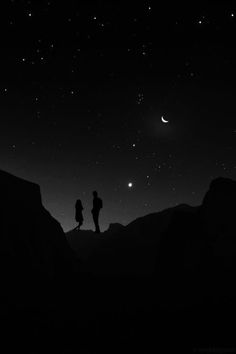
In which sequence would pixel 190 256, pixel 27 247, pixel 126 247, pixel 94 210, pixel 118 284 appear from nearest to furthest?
pixel 94 210 → pixel 27 247 → pixel 118 284 → pixel 190 256 → pixel 126 247

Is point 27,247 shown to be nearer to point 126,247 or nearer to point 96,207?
point 96,207

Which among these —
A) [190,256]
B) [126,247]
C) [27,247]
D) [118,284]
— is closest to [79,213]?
[27,247]

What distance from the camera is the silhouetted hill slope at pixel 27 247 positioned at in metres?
19.1

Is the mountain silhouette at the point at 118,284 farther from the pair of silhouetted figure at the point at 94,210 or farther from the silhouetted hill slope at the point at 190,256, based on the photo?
the pair of silhouetted figure at the point at 94,210

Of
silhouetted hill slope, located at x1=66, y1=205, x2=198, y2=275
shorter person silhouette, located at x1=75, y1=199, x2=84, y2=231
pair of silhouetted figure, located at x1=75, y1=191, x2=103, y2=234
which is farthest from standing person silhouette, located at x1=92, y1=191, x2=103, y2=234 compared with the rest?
silhouetted hill slope, located at x1=66, y1=205, x2=198, y2=275

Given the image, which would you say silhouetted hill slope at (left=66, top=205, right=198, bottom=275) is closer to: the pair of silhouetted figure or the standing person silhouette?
the pair of silhouetted figure

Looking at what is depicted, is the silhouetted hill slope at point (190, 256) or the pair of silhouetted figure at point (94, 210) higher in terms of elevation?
the pair of silhouetted figure at point (94, 210)

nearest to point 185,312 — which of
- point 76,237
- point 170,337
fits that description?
point 170,337

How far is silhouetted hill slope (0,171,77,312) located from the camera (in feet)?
62.5

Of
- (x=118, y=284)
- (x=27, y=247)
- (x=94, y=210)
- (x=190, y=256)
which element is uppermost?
(x=94, y=210)

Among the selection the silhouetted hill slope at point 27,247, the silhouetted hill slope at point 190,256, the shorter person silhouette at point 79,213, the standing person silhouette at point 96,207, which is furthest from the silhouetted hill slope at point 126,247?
the standing person silhouette at point 96,207

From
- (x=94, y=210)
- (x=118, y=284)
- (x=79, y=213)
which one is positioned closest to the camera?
(x=94, y=210)

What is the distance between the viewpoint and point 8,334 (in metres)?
13.0

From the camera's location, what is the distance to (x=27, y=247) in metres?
21.9
